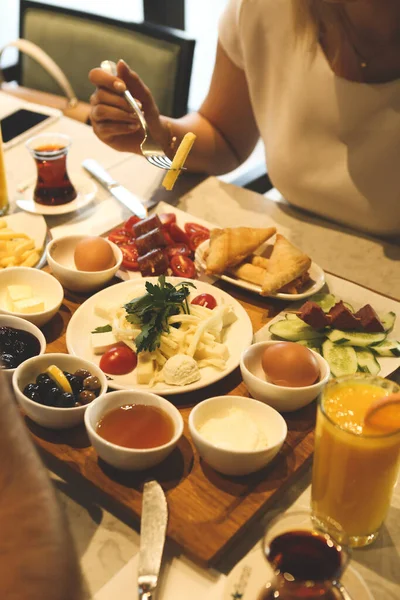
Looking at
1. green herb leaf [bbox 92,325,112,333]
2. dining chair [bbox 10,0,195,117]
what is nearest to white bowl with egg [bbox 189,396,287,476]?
green herb leaf [bbox 92,325,112,333]

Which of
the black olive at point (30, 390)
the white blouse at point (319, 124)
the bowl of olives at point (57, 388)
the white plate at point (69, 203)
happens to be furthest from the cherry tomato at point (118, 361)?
the white blouse at point (319, 124)

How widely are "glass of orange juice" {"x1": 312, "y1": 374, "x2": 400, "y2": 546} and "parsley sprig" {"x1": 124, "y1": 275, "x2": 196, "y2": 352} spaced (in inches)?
20.7

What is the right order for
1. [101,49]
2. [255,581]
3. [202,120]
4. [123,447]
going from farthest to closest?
[101,49] < [202,120] < [123,447] < [255,581]

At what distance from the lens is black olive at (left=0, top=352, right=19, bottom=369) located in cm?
142

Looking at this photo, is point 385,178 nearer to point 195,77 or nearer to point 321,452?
point 321,452

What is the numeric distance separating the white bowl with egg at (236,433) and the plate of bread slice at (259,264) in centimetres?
50

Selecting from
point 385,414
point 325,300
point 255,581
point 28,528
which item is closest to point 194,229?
point 325,300

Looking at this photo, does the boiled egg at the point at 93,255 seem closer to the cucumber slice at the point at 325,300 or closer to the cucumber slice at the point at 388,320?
the cucumber slice at the point at 325,300

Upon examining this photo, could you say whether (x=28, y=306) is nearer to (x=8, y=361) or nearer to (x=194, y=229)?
(x=8, y=361)

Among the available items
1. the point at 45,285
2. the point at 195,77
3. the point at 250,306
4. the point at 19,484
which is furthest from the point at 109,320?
the point at 195,77

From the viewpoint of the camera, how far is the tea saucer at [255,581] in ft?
→ 3.19

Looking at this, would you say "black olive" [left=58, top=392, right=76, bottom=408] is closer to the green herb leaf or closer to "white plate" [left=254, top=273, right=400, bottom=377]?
the green herb leaf

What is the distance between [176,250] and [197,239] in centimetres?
9

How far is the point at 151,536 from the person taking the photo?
3.59ft
